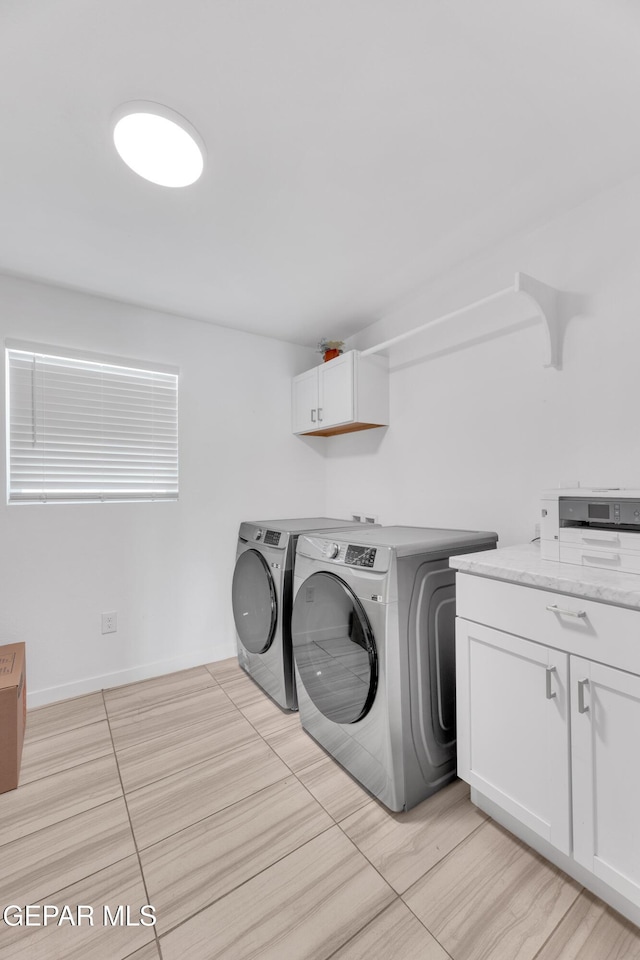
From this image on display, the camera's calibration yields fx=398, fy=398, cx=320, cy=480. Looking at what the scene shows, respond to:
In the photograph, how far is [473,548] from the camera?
1.67m

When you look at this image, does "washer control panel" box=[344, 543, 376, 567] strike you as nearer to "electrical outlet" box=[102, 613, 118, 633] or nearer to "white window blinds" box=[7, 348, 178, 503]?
"white window blinds" box=[7, 348, 178, 503]

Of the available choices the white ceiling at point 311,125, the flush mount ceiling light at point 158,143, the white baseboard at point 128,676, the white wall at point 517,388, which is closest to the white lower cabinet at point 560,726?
the white wall at point 517,388

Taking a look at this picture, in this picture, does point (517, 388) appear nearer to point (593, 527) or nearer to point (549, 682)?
point (593, 527)

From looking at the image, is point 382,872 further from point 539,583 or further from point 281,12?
point 281,12

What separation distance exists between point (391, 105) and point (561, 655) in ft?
5.41

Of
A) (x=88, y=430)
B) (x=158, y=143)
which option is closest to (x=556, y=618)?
(x=158, y=143)

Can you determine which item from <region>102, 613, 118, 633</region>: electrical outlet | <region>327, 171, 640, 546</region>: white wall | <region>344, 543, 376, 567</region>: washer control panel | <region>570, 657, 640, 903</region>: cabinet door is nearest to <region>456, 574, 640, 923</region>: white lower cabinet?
<region>570, 657, 640, 903</region>: cabinet door

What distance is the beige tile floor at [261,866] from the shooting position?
39.8 inches

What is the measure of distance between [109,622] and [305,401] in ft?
6.09

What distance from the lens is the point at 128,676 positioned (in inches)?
93.1

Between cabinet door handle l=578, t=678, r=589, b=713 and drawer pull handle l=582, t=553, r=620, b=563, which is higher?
drawer pull handle l=582, t=553, r=620, b=563

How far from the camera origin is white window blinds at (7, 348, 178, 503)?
2098 millimetres

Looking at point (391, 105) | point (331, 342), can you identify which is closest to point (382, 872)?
point (391, 105)

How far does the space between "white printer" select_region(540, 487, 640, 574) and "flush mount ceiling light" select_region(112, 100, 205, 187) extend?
163cm
